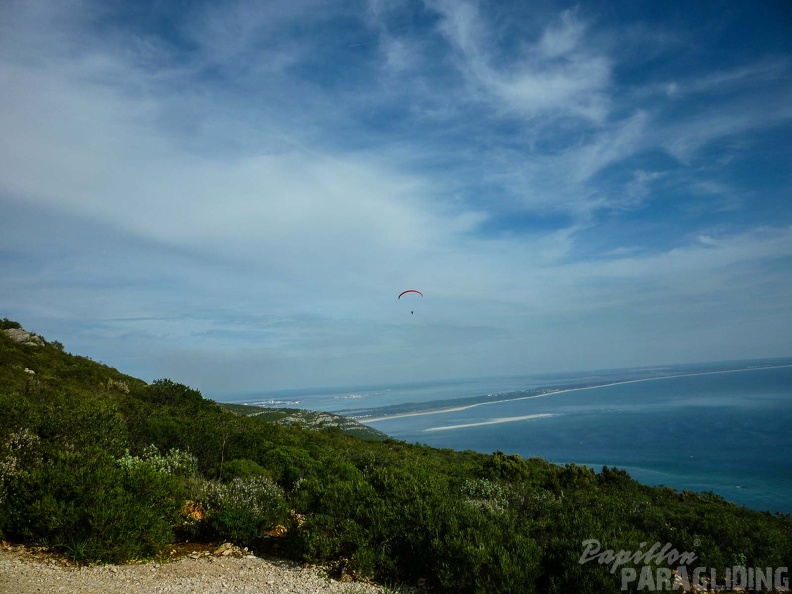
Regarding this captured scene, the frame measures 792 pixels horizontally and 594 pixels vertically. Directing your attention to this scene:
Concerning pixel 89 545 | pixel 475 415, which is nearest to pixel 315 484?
pixel 89 545

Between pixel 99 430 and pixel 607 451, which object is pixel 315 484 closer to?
pixel 99 430

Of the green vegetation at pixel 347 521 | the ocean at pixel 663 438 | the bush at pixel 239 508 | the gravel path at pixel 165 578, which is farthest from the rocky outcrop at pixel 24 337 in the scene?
the ocean at pixel 663 438

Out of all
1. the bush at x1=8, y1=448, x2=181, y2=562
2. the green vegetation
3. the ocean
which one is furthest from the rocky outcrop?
the ocean

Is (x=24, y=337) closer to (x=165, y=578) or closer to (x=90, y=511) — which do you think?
(x=90, y=511)

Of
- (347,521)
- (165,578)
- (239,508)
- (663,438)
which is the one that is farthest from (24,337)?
(663,438)

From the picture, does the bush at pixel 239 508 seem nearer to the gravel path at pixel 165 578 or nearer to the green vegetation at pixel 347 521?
the green vegetation at pixel 347 521

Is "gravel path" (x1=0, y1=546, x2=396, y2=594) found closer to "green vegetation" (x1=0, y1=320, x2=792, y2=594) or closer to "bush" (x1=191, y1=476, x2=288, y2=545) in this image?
"green vegetation" (x1=0, y1=320, x2=792, y2=594)
